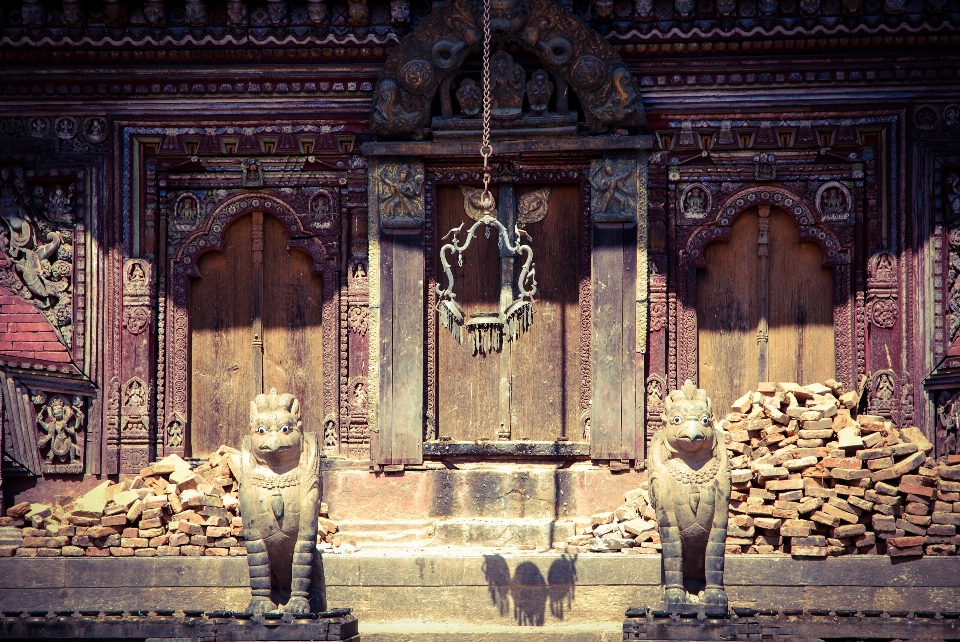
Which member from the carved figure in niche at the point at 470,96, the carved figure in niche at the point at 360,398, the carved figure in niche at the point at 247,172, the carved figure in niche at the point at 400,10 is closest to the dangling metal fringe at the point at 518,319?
the carved figure in niche at the point at 360,398

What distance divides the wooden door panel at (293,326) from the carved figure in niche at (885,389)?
15.7ft

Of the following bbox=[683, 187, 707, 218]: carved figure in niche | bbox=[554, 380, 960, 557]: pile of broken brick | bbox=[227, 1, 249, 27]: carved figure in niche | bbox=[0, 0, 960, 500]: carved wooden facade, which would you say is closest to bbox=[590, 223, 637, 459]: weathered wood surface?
bbox=[0, 0, 960, 500]: carved wooden facade

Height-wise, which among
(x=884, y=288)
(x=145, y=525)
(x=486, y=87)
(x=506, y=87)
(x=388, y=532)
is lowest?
(x=388, y=532)

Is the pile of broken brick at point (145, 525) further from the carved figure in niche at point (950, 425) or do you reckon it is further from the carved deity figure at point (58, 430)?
the carved figure in niche at point (950, 425)

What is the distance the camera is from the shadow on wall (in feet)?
34.0

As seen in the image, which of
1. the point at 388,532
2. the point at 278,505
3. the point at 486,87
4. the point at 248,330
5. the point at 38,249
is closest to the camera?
the point at 278,505

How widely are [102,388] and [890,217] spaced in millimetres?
6887

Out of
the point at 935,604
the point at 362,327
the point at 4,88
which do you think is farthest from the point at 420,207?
the point at 935,604

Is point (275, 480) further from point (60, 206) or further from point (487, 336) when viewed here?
point (60, 206)

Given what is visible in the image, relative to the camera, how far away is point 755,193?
1176 cm

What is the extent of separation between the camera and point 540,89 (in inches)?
457

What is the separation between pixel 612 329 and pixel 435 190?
196 centimetres

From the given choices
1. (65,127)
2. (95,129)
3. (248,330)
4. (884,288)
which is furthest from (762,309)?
(65,127)

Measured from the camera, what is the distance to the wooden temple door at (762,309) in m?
11.8
